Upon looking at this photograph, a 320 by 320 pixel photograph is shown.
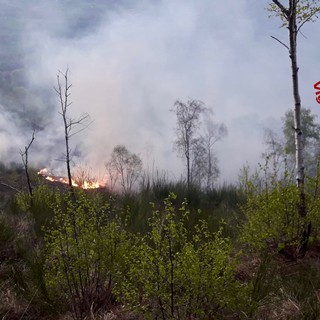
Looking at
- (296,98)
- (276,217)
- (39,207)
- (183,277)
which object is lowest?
(183,277)

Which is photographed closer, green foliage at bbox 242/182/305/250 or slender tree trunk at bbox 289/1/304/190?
green foliage at bbox 242/182/305/250

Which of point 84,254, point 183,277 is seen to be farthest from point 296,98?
point 183,277

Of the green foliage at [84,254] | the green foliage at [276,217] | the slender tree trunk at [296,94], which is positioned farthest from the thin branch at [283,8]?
the green foliage at [84,254]

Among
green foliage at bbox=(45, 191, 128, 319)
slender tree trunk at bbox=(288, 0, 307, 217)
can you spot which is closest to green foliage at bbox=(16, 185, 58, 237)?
green foliage at bbox=(45, 191, 128, 319)

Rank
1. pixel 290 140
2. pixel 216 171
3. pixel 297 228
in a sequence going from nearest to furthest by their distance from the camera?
pixel 297 228, pixel 290 140, pixel 216 171

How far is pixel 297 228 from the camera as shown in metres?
6.03

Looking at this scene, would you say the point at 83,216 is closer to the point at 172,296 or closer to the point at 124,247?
the point at 124,247

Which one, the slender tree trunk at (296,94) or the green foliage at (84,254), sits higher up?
the slender tree trunk at (296,94)

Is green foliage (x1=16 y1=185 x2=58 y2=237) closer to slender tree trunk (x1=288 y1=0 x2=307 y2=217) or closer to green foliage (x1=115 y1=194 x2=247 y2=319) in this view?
green foliage (x1=115 y1=194 x2=247 y2=319)

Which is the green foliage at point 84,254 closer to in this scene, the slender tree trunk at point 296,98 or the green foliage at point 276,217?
the green foliage at point 276,217

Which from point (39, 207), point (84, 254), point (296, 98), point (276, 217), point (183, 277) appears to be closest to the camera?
point (183, 277)

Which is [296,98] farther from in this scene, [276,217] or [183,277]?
[183,277]

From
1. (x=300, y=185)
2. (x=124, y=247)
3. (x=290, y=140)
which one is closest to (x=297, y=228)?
(x=300, y=185)

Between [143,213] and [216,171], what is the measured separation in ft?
102
